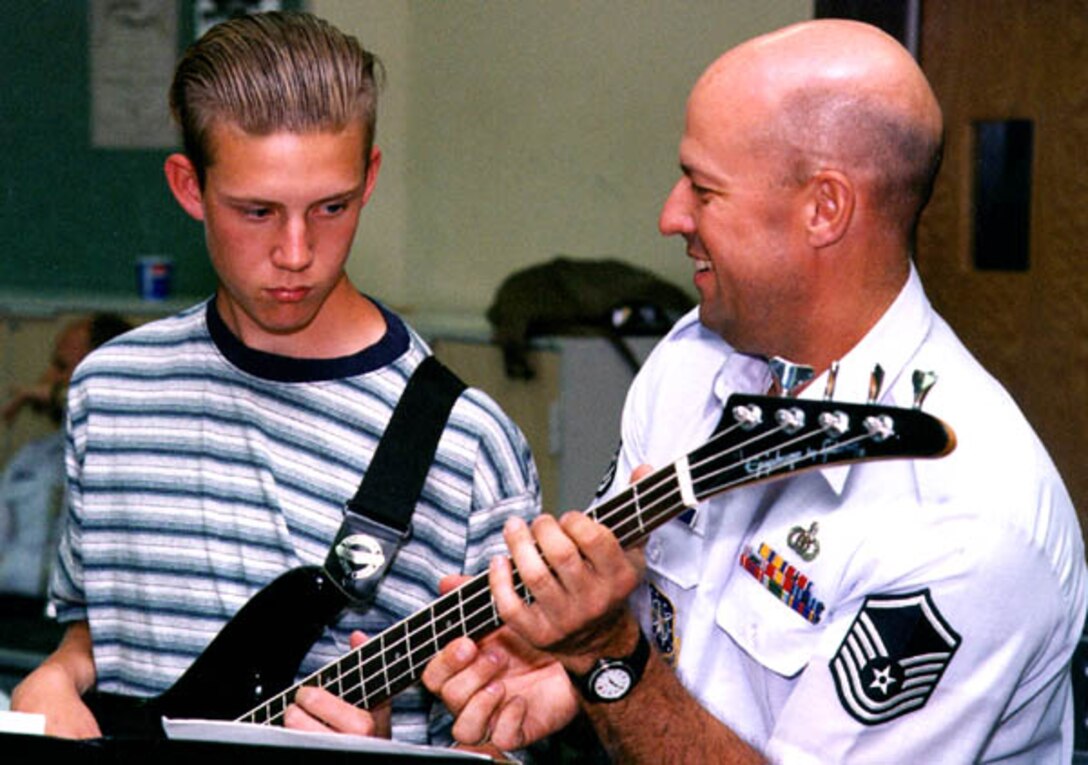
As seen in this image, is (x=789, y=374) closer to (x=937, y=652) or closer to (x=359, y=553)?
(x=937, y=652)

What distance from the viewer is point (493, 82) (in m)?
4.93

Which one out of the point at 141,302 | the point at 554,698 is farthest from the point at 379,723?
the point at 141,302

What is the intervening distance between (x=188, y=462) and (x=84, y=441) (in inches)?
5.5

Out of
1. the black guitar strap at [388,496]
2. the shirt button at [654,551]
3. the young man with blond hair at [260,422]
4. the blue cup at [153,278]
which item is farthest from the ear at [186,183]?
the blue cup at [153,278]

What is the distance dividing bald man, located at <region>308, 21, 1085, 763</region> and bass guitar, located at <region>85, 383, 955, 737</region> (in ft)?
0.15

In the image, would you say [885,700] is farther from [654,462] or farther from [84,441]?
[84,441]

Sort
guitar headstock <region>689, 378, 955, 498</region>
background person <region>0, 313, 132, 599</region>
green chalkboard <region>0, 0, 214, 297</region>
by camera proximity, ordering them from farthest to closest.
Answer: green chalkboard <region>0, 0, 214, 297</region>, background person <region>0, 313, 132, 599</region>, guitar headstock <region>689, 378, 955, 498</region>

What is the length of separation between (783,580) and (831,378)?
0.23 metres

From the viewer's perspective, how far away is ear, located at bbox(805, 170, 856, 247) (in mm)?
1778

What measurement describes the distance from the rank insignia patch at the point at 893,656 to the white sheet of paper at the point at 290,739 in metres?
0.46

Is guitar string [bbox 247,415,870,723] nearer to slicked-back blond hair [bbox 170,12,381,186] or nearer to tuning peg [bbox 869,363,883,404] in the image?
tuning peg [bbox 869,363,883,404]

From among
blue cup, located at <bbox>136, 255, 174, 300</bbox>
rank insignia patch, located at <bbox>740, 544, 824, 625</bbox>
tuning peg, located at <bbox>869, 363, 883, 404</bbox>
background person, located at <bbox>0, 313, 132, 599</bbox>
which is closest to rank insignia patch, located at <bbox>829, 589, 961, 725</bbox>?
rank insignia patch, located at <bbox>740, 544, 824, 625</bbox>

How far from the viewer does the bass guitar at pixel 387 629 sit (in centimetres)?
→ 158

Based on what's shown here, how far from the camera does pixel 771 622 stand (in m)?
1.79
